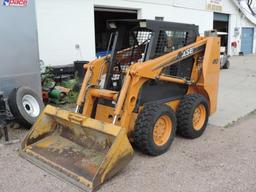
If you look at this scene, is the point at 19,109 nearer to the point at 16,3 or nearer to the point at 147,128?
the point at 16,3

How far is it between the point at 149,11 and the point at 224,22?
991 centimetres

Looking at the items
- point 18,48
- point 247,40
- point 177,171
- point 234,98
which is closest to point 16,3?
point 18,48

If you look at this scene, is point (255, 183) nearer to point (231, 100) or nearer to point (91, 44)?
point (231, 100)

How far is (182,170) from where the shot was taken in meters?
3.66

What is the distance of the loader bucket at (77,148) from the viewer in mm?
3222

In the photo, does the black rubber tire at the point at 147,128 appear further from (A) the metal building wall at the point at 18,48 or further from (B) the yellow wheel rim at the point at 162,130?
(A) the metal building wall at the point at 18,48

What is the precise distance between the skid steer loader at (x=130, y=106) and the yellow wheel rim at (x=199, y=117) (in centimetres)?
2

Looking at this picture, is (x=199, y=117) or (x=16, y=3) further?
(x=16, y=3)

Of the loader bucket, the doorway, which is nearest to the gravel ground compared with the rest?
the loader bucket

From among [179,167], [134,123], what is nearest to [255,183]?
[179,167]

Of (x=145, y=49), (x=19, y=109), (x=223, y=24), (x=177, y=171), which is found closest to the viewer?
(x=177, y=171)

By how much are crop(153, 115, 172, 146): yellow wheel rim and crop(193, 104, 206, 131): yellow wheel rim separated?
72cm

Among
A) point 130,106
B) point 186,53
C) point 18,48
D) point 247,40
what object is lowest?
point 130,106

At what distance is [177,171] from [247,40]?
2144 cm
